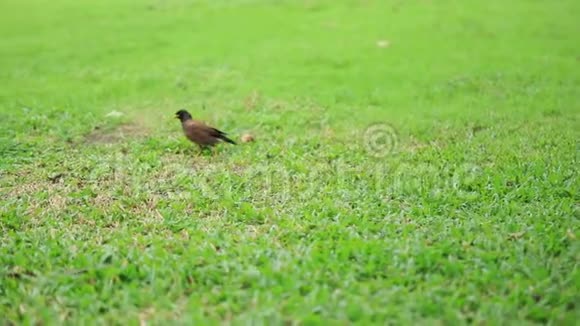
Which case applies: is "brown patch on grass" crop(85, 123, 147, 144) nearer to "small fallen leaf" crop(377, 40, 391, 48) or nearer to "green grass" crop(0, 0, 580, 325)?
"green grass" crop(0, 0, 580, 325)

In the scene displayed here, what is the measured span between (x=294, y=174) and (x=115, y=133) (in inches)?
136

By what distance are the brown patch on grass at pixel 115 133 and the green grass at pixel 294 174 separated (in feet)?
0.16

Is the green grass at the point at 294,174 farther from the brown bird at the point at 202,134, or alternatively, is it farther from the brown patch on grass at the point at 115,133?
the brown bird at the point at 202,134

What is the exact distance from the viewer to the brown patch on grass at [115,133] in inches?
365

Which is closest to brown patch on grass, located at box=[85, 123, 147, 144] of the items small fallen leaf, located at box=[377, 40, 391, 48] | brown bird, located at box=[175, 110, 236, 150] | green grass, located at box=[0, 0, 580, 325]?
green grass, located at box=[0, 0, 580, 325]

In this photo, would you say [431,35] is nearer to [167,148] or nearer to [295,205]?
[167,148]

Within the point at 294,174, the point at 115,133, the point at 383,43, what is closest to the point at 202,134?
the point at 294,174

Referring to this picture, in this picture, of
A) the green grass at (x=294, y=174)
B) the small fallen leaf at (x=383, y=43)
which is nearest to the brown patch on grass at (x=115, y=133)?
the green grass at (x=294, y=174)

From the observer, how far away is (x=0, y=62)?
1348cm

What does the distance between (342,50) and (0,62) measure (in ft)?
24.8

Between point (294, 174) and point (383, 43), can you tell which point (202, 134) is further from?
point (383, 43)

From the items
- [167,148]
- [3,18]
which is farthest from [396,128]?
[3,18]

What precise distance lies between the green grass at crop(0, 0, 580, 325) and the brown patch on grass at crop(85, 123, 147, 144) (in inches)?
2.0

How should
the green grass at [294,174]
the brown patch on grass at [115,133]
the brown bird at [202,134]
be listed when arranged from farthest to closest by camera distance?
the brown patch on grass at [115,133], the brown bird at [202,134], the green grass at [294,174]
